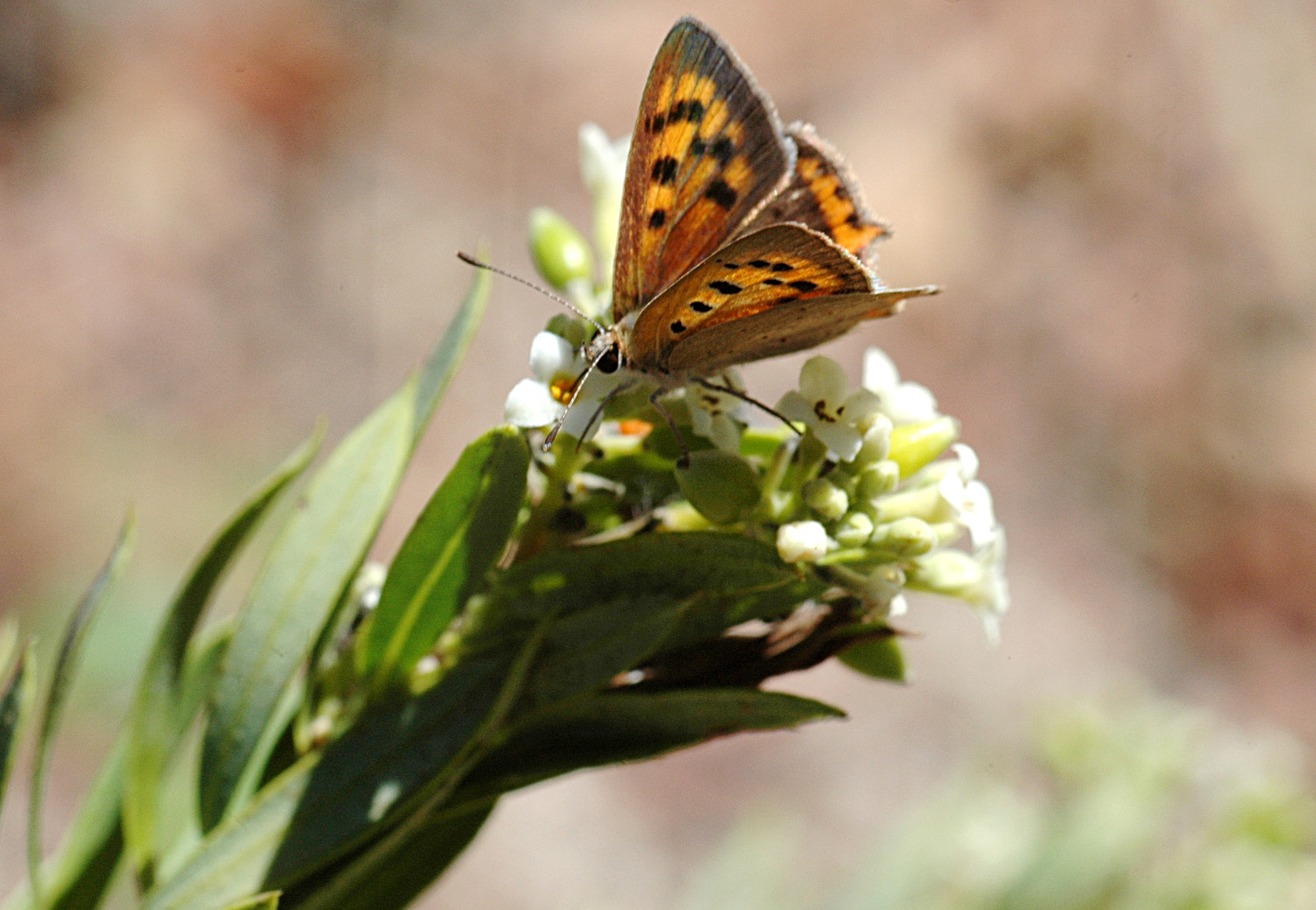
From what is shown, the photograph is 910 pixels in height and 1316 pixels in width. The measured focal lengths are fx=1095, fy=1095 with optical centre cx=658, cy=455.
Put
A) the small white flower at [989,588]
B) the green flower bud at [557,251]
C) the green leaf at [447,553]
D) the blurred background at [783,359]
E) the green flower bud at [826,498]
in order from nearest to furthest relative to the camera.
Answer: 1. the green leaf at [447,553]
2. the green flower bud at [826,498]
3. the small white flower at [989,588]
4. the green flower bud at [557,251]
5. the blurred background at [783,359]

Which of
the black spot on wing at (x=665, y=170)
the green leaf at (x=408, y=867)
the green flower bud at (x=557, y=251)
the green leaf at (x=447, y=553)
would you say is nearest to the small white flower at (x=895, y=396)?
the black spot on wing at (x=665, y=170)

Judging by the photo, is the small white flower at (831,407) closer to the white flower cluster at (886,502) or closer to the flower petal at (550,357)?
the white flower cluster at (886,502)

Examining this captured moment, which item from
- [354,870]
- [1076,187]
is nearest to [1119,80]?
[1076,187]

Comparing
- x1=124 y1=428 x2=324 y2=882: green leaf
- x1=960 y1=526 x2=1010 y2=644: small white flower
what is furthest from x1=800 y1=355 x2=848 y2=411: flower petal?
x1=124 y1=428 x2=324 y2=882: green leaf

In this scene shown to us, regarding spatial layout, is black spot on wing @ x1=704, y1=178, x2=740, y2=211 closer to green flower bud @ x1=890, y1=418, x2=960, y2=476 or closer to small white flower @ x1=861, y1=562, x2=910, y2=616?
green flower bud @ x1=890, y1=418, x2=960, y2=476

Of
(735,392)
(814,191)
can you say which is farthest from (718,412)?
(814,191)
